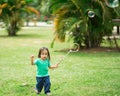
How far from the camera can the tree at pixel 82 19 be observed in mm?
14969

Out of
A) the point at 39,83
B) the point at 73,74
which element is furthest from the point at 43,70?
the point at 73,74

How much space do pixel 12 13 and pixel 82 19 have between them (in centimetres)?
1215

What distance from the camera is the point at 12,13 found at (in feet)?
87.0

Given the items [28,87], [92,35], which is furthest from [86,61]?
[28,87]

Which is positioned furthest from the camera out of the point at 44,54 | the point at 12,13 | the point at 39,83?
the point at 12,13

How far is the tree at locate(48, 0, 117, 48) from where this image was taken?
15.0 metres

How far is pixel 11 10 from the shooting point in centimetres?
2638

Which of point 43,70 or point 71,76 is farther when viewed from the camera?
point 71,76

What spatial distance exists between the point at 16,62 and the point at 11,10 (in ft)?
47.2

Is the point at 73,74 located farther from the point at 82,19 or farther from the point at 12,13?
the point at 12,13

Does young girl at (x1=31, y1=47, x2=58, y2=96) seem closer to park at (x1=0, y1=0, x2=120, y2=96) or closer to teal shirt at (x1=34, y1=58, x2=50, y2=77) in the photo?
teal shirt at (x1=34, y1=58, x2=50, y2=77)

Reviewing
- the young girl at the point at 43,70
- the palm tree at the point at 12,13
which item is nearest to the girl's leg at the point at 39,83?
the young girl at the point at 43,70

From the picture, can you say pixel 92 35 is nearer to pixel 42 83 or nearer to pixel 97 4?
pixel 97 4

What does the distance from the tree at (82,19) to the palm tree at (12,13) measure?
1016cm
